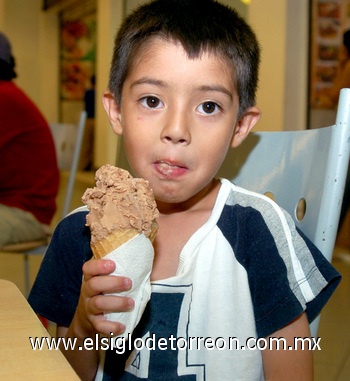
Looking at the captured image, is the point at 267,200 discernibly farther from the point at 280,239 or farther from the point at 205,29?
the point at 205,29

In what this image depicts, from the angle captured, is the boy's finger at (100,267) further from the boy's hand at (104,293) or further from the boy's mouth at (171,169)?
the boy's mouth at (171,169)

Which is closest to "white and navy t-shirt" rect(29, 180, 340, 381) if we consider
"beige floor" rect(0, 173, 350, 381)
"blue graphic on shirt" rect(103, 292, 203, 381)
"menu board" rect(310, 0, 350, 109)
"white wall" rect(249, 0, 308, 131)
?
"blue graphic on shirt" rect(103, 292, 203, 381)

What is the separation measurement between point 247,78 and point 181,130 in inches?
9.1

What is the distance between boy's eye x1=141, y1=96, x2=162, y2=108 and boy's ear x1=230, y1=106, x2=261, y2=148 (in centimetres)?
19

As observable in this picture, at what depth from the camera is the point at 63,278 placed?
105cm

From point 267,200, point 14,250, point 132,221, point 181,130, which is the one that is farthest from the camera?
point 14,250

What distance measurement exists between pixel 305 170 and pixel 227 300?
287mm

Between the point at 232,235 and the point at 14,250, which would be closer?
the point at 232,235

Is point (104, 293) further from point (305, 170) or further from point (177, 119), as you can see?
point (305, 170)

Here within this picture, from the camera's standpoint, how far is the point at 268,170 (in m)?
1.14

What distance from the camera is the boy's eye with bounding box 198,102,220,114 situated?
3.12 feet

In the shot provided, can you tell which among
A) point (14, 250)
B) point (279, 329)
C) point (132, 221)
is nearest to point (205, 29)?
point (132, 221)

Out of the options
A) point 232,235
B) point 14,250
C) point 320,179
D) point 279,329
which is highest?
point 320,179

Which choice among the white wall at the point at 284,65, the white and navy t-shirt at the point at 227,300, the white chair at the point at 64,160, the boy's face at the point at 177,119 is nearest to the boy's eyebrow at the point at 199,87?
the boy's face at the point at 177,119
